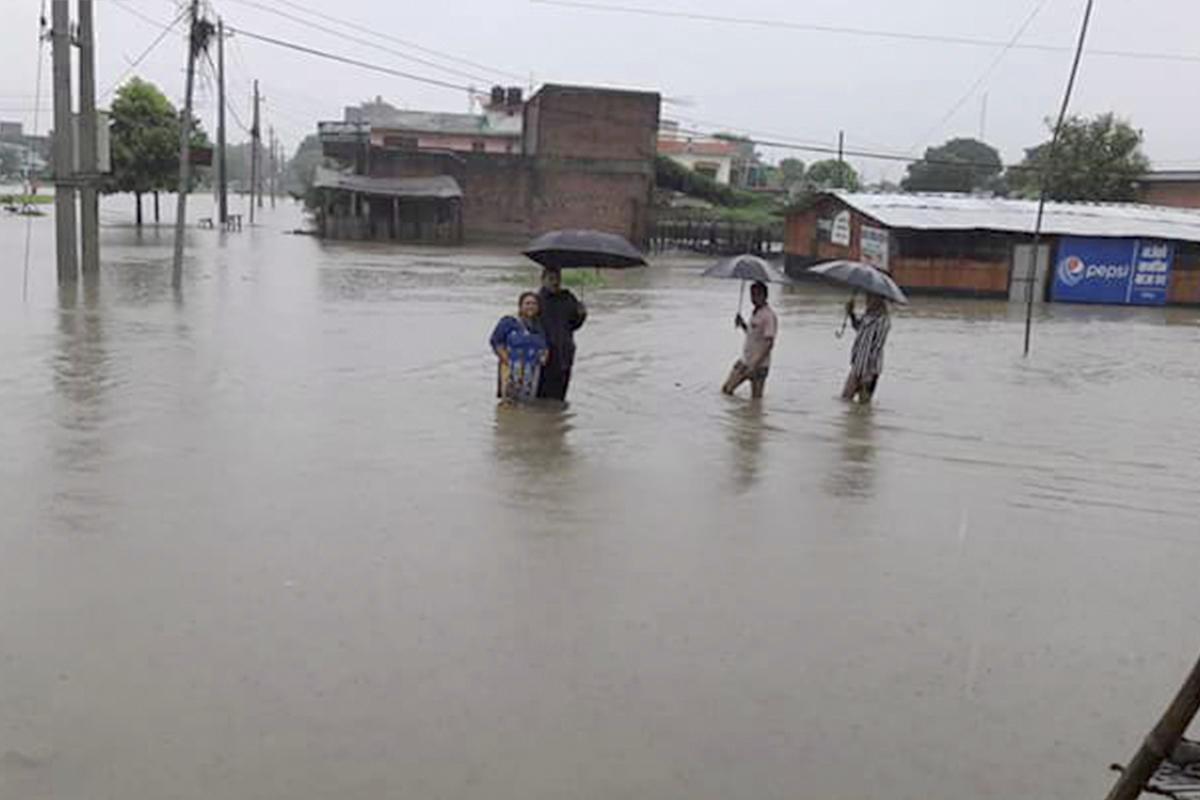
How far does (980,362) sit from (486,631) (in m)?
14.0

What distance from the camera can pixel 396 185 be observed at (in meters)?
50.8

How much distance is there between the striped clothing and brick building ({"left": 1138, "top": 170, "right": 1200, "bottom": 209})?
135 ft

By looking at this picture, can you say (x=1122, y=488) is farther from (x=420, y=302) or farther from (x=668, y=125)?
(x=668, y=125)

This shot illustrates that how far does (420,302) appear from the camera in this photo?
883 inches

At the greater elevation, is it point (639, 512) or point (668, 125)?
point (668, 125)

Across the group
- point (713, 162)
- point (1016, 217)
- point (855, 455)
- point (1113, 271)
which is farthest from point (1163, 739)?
point (713, 162)

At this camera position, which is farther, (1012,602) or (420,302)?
(420,302)

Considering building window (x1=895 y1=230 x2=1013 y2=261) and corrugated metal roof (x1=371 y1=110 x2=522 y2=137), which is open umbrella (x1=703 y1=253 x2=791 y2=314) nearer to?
building window (x1=895 y1=230 x2=1013 y2=261)

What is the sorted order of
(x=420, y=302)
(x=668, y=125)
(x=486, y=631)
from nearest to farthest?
(x=486, y=631), (x=420, y=302), (x=668, y=125)

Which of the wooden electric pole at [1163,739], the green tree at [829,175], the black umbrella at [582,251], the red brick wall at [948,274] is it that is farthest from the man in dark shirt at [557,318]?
the green tree at [829,175]

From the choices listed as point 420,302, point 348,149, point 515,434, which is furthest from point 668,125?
point 515,434

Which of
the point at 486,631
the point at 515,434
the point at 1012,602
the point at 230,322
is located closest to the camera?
the point at 486,631

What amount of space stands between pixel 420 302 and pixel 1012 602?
702 inches

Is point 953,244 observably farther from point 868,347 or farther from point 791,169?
point 791,169
